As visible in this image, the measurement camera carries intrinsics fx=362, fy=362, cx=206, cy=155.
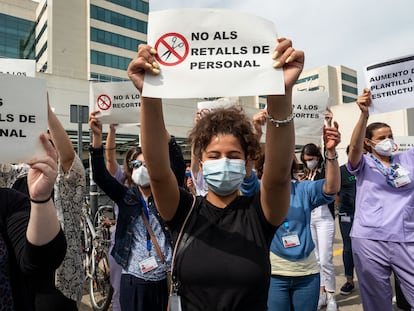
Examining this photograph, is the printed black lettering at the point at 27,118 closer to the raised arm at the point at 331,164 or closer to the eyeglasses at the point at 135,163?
the eyeglasses at the point at 135,163

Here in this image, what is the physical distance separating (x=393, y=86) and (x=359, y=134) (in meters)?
0.68

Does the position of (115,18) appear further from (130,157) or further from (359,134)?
(359,134)

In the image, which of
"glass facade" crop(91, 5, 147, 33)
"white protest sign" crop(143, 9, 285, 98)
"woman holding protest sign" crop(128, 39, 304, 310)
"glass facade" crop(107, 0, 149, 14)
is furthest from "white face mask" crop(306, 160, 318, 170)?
"glass facade" crop(107, 0, 149, 14)

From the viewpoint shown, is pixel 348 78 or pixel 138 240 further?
pixel 348 78

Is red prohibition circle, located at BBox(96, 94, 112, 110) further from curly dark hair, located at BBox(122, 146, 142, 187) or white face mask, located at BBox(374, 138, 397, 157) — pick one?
white face mask, located at BBox(374, 138, 397, 157)

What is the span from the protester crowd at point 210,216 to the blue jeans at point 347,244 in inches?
75.2

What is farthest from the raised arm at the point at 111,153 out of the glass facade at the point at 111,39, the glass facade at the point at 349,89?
the glass facade at the point at 349,89

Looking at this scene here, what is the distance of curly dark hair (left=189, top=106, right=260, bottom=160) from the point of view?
183cm

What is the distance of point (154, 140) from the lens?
1.62m

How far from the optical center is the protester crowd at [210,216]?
1450mm

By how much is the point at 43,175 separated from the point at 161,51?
0.66 meters

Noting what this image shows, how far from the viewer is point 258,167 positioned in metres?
3.11

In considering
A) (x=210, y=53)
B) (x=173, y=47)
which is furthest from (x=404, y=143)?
(x=173, y=47)

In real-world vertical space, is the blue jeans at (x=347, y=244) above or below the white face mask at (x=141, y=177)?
below
